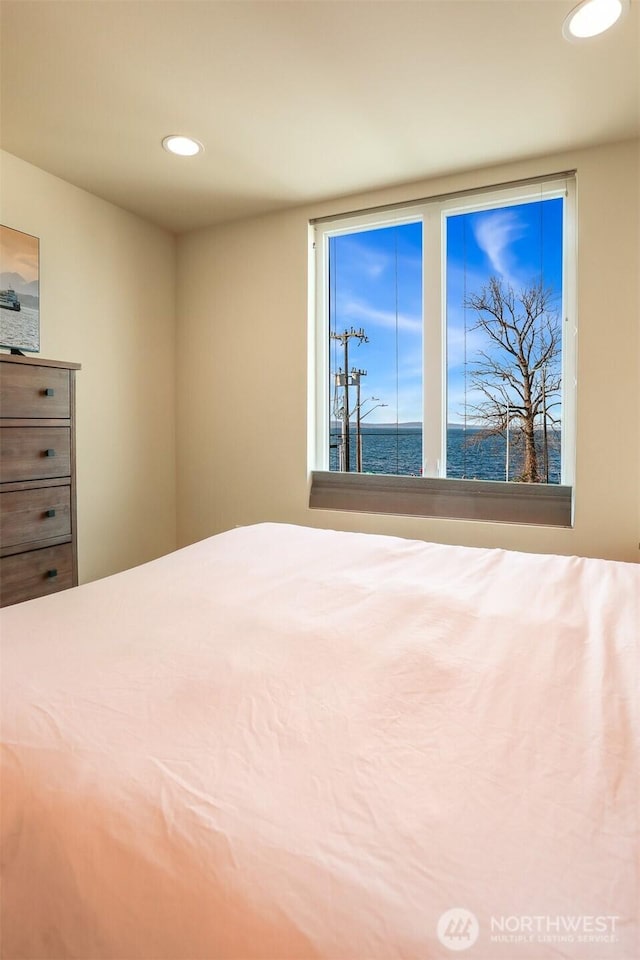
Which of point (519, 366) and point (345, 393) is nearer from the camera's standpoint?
point (519, 366)

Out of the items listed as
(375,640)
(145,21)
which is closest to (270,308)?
(145,21)

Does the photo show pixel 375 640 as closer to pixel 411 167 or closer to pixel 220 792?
pixel 220 792

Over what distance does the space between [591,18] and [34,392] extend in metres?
2.53

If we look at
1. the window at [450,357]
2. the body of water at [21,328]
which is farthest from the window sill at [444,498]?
the body of water at [21,328]

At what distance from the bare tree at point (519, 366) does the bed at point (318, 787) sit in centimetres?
184

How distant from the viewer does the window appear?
2.88 m

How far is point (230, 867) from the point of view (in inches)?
23.0

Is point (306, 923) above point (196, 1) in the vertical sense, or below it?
below

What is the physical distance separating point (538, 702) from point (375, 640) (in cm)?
38

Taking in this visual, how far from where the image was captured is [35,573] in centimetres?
232

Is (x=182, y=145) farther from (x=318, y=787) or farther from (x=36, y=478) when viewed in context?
(x=318, y=787)

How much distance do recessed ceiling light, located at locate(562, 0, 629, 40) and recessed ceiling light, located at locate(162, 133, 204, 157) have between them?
164cm

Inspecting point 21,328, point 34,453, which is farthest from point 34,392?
point 21,328

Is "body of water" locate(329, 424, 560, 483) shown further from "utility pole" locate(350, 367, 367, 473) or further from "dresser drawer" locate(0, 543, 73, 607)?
"dresser drawer" locate(0, 543, 73, 607)
